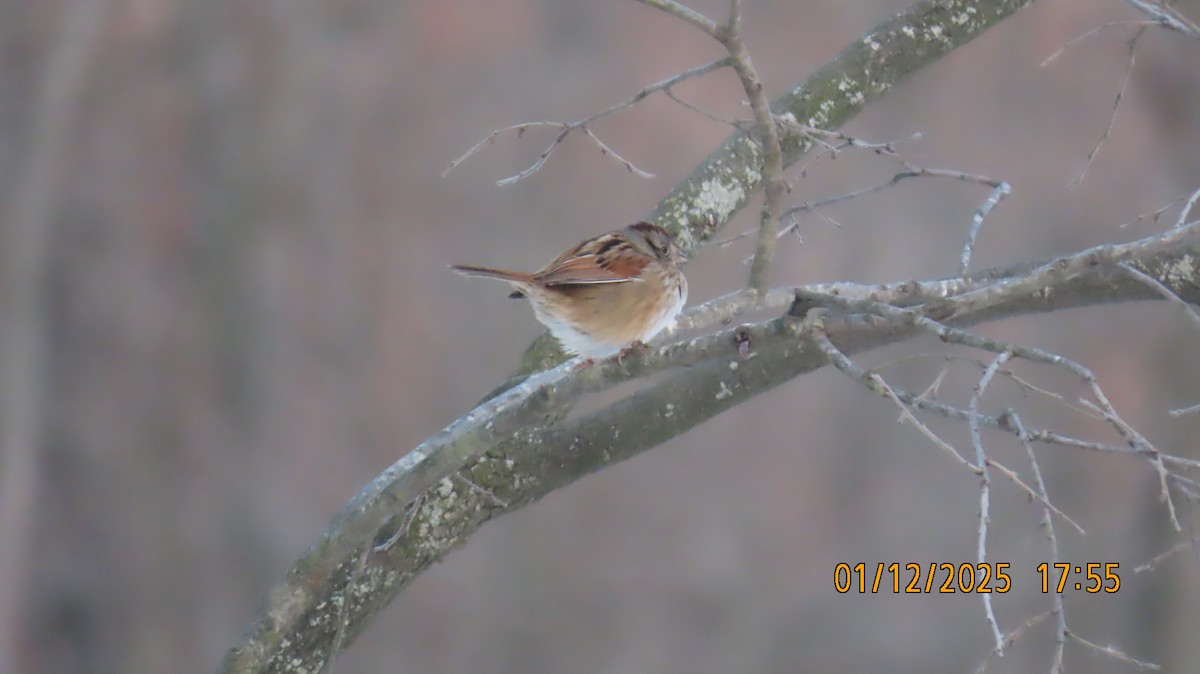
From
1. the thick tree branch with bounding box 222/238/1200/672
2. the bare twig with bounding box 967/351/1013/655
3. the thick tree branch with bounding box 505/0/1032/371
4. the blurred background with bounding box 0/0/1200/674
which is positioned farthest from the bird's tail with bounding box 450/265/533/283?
the blurred background with bounding box 0/0/1200/674

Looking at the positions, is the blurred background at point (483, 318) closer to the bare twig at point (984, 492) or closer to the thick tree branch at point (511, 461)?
the thick tree branch at point (511, 461)

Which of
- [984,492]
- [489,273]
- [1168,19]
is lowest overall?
[984,492]

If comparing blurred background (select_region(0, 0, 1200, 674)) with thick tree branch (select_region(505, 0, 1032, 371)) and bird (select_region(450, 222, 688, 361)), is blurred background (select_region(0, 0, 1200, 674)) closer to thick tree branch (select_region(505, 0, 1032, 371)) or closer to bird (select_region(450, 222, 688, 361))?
thick tree branch (select_region(505, 0, 1032, 371))

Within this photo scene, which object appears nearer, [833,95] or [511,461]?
[511,461]

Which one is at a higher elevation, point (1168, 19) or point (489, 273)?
point (1168, 19)

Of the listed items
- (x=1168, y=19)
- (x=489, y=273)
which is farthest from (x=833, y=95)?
(x=489, y=273)

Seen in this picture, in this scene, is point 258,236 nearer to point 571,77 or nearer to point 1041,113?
point 571,77

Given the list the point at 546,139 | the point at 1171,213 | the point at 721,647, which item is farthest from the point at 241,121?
the point at 1171,213

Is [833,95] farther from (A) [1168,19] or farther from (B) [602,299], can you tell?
(B) [602,299]

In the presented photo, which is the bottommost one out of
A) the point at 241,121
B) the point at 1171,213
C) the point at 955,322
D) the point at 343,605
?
the point at 343,605
